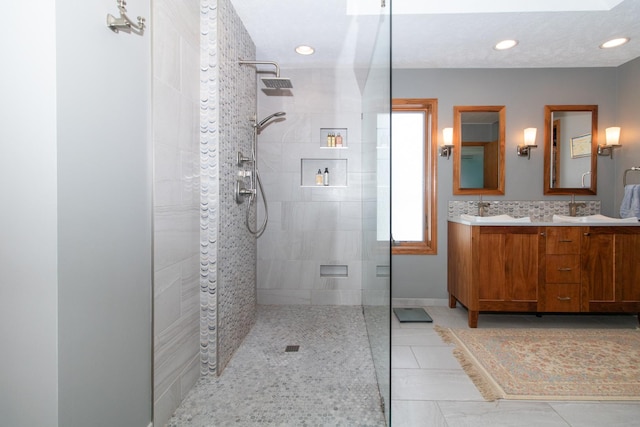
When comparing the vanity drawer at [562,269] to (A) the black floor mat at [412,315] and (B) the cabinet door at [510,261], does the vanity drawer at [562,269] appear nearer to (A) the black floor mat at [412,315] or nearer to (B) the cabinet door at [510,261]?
(B) the cabinet door at [510,261]

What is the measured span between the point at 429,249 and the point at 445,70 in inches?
70.3

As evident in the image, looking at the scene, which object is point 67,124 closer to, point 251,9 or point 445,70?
point 251,9

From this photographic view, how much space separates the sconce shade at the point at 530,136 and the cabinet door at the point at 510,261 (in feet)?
3.20

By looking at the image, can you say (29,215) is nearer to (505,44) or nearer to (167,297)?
(167,297)

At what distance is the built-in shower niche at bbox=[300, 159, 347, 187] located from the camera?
3.22m

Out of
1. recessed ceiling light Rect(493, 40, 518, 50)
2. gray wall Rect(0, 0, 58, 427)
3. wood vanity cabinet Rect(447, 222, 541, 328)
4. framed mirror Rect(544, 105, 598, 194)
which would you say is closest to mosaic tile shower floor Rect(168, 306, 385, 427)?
gray wall Rect(0, 0, 58, 427)

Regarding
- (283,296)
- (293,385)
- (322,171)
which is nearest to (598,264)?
(322,171)

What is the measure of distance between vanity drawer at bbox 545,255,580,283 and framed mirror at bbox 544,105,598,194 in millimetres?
826

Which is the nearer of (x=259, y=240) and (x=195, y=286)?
(x=195, y=286)

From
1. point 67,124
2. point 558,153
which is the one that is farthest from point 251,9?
point 558,153

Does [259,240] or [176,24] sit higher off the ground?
[176,24]

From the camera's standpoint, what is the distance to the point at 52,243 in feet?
2.84

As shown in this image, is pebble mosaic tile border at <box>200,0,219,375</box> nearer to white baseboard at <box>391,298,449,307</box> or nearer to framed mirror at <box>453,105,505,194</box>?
white baseboard at <box>391,298,449,307</box>

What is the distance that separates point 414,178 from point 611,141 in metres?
1.85
